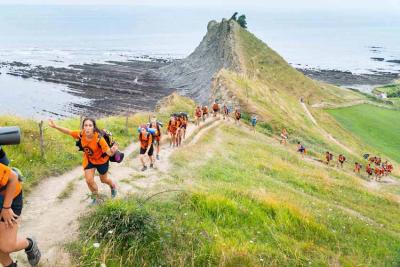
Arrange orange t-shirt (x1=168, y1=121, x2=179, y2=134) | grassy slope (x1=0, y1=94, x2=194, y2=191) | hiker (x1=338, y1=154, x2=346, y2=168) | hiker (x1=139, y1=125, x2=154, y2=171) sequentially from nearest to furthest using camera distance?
grassy slope (x1=0, y1=94, x2=194, y2=191) < hiker (x1=139, y1=125, x2=154, y2=171) < orange t-shirt (x1=168, y1=121, x2=179, y2=134) < hiker (x1=338, y1=154, x2=346, y2=168)

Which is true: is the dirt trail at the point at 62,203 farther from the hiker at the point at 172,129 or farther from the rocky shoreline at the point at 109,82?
the rocky shoreline at the point at 109,82

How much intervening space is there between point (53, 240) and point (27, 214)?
187 cm

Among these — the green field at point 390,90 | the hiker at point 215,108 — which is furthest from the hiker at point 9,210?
the green field at point 390,90

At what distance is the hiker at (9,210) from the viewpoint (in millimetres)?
6363

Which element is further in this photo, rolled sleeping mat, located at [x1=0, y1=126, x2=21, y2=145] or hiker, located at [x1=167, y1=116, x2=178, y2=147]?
hiker, located at [x1=167, y1=116, x2=178, y2=147]

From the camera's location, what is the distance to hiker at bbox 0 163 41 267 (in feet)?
20.9

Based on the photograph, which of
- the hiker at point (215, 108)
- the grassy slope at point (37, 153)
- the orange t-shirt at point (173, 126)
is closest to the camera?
the grassy slope at point (37, 153)

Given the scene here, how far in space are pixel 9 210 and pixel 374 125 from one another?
208 ft

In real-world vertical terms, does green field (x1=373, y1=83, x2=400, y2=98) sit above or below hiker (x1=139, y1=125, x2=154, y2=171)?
below

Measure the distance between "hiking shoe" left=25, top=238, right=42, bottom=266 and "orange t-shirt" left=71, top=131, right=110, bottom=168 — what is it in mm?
2958

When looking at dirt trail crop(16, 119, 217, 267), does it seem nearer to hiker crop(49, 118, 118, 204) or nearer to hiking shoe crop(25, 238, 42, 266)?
hiking shoe crop(25, 238, 42, 266)

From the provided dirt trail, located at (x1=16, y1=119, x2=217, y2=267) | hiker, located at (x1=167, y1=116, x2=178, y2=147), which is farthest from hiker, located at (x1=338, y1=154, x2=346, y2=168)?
dirt trail, located at (x1=16, y1=119, x2=217, y2=267)

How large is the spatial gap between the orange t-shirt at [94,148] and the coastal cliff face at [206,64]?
2332 inches

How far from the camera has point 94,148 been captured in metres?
10.3
